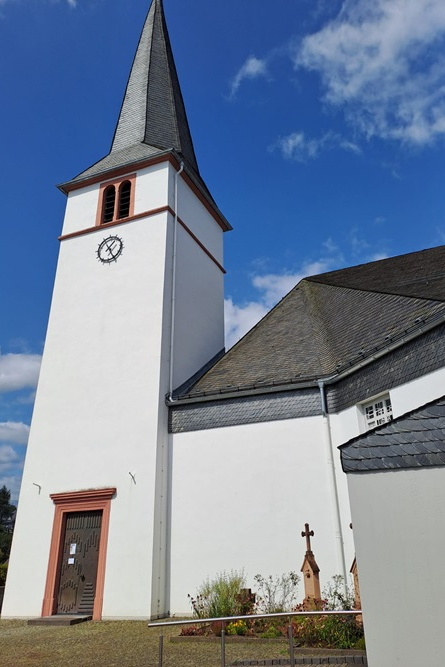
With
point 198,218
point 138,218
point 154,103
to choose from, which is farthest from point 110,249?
point 154,103

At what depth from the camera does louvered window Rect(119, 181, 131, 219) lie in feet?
57.2

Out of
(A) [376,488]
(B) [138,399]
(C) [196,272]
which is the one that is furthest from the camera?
(C) [196,272]

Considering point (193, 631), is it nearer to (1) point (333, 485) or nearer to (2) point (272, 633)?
(2) point (272, 633)

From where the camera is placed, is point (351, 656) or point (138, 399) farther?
point (138, 399)

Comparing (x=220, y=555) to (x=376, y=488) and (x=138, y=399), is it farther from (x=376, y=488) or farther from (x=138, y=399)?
(x=376, y=488)

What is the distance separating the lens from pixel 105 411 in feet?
46.2

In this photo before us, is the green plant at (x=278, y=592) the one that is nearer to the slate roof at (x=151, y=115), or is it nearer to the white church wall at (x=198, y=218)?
the white church wall at (x=198, y=218)

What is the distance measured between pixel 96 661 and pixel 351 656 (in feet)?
11.8

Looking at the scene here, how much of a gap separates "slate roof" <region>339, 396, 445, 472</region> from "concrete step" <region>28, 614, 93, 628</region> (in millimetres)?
9604

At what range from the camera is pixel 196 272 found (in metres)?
17.6

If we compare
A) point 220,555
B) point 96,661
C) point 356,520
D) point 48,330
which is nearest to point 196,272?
point 48,330

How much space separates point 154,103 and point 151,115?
0.90 metres

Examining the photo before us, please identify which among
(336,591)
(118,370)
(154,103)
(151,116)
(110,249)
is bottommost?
(336,591)

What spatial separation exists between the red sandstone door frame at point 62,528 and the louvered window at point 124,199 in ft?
29.9
